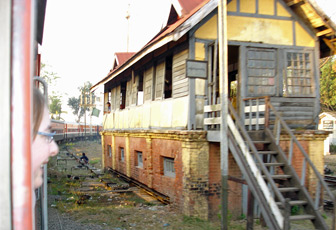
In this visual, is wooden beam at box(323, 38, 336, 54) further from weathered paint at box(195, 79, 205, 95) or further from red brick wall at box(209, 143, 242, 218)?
red brick wall at box(209, 143, 242, 218)

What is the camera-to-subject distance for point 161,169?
1010 centimetres

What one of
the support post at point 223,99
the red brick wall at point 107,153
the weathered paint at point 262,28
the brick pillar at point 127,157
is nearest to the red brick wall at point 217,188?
the support post at point 223,99

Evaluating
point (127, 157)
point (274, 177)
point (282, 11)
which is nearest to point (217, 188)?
point (274, 177)

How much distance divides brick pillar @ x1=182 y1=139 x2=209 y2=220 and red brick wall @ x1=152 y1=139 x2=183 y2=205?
0.48 meters

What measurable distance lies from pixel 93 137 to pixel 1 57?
5710 cm

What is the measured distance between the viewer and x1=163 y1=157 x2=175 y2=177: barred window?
9542mm

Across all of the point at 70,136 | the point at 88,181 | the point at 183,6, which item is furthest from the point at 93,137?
the point at 183,6

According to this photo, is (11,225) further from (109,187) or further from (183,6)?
(109,187)

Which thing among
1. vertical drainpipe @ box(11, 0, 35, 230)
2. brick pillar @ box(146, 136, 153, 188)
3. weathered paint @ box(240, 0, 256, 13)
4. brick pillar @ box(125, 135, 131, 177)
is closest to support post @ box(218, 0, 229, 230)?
weathered paint @ box(240, 0, 256, 13)

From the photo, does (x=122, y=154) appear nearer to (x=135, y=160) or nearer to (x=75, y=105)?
(x=135, y=160)

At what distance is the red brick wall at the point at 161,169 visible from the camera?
8625 mm

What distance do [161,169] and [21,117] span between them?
907cm

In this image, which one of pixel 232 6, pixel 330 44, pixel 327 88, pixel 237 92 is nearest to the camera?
pixel 232 6

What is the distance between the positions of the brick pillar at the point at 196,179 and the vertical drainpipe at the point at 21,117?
6.86m
